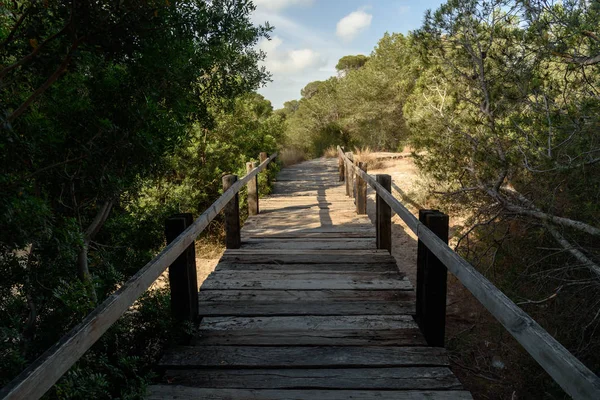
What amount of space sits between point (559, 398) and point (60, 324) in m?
4.94

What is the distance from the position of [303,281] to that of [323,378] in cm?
164

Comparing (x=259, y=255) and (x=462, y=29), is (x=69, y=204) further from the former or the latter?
(x=462, y=29)

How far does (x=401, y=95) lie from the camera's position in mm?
24156

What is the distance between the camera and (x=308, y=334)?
3174 mm

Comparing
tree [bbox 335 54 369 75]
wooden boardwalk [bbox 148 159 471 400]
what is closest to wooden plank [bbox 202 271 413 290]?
wooden boardwalk [bbox 148 159 471 400]

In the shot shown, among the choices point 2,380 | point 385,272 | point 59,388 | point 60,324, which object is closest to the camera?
point 59,388

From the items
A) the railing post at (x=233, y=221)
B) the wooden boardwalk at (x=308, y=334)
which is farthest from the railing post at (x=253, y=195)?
the railing post at (x=233, y=221)

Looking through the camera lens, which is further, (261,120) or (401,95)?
(401,95)

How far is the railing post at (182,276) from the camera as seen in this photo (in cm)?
291

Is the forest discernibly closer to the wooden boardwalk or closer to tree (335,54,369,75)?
the wooden boardwalk

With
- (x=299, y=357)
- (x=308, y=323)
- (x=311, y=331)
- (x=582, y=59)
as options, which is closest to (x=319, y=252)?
(x=308, y=323)

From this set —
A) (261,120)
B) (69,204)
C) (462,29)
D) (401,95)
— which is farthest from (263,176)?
(401,95)

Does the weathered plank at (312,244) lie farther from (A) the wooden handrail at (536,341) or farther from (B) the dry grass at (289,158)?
(B) the dry grass at (289,158)

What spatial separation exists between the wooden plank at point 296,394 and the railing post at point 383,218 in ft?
8.74
